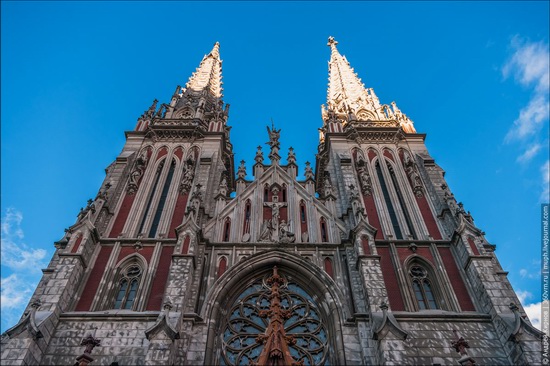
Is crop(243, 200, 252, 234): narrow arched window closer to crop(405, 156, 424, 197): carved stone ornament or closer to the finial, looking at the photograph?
crop(405, 156, 424, 197): carved stone ornament

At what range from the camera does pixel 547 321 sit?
1368cm

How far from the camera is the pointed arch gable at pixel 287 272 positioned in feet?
47.6

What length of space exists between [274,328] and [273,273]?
103 inches

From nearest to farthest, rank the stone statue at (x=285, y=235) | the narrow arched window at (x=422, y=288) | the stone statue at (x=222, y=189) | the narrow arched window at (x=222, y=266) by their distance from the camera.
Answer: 1. the narrow arched window at (x=422, y=288)
2. the narrow arched window at (x=222, y=266)
3. the stone statue at (x=285, y=235)
4. the stone statue at (x=222, y=189)

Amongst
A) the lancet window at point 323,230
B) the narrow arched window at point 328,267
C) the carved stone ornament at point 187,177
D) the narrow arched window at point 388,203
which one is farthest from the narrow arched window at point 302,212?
the carved stone ornament at point 187,177

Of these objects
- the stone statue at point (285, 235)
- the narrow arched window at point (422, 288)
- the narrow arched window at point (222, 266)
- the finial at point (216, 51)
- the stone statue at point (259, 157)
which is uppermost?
the finial at point (216, 51)

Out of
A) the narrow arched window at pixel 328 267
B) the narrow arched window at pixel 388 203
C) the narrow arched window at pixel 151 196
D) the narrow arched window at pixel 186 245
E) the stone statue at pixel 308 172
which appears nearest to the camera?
the narrow arched window at pixel 186 245

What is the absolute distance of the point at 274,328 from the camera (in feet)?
47.1

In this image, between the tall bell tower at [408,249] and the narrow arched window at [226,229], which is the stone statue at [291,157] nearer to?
the tall bell tower at [408,249]

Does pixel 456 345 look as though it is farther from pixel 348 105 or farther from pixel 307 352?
pixel 348 105

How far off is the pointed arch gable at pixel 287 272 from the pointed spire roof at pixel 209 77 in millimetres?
18854

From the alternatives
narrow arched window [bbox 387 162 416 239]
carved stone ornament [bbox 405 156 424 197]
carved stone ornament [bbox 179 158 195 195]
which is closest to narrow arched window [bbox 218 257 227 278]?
carved stone ornament [bbox 179 158 195 195]

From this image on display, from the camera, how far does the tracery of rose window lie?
14013 millimetres

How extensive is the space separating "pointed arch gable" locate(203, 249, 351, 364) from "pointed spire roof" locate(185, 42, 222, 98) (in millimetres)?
18854
